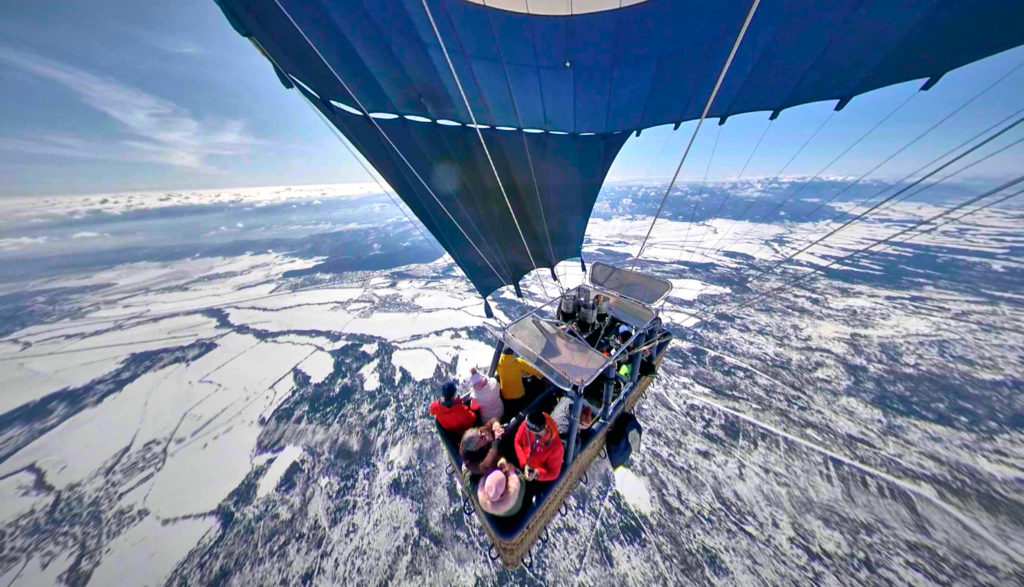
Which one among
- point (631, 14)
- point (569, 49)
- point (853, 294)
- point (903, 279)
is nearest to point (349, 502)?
point (569, 49)

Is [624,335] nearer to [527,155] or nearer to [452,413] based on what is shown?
[452,413]

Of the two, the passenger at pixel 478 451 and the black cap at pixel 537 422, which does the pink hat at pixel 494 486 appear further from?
the black cap at pixel 537 422

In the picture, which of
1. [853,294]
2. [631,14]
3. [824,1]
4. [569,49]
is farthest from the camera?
[853,294]

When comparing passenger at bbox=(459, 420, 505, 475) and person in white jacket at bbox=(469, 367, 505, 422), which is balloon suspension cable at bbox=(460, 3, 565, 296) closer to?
person in white jacket at bbox=(469, 367, 505, 422)

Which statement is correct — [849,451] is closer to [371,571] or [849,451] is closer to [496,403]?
[496,403]

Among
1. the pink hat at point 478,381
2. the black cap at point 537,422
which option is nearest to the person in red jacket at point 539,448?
the black cap at point 537,422

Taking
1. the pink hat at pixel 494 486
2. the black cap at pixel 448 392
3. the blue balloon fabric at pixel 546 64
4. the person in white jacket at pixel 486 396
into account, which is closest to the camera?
the pink hat at pixel 494 486

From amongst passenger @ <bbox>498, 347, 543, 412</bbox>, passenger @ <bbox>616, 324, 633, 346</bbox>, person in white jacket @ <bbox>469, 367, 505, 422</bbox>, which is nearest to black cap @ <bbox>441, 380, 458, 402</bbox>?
person in white jacket @ <bbox>469, 367, 505, 422</bbox>
